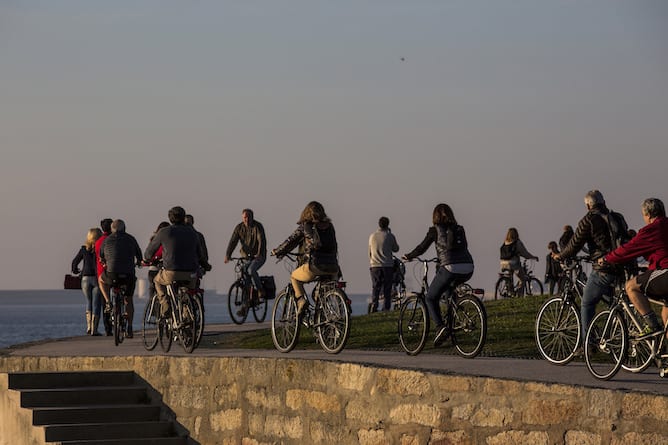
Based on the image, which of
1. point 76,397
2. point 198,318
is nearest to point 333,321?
point 198,318

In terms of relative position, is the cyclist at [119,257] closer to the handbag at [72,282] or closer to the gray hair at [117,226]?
the gray hair at [117,226]

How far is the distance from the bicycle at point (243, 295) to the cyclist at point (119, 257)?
4074mm

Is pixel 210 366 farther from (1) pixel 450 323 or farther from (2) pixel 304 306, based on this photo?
(1) pixel 450 323

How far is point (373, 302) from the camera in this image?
27.1 m

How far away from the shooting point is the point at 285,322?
16.2 metres

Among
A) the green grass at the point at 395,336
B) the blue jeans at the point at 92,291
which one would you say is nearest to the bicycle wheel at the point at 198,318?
the green grass at the point at 395,336

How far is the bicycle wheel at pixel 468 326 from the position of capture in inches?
569

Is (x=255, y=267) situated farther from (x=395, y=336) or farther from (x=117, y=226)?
(x=395, y=336)

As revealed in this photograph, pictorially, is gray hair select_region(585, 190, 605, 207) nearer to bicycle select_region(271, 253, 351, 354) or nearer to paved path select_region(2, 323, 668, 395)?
paved path select_region(2, 323, 668, 395)

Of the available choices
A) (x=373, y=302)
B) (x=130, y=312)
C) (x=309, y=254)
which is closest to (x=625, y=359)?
(x=309, y=254)

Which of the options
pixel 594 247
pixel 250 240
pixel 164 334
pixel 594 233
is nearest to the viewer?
pixel 594 233

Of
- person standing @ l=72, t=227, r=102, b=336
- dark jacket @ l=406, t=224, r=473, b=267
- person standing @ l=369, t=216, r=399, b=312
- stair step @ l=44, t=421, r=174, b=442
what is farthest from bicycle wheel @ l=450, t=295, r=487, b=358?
person standing @ l=369, t=216, r=399, b=312

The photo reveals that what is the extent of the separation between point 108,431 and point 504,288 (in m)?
18.1

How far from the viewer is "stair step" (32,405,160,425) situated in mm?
15734
